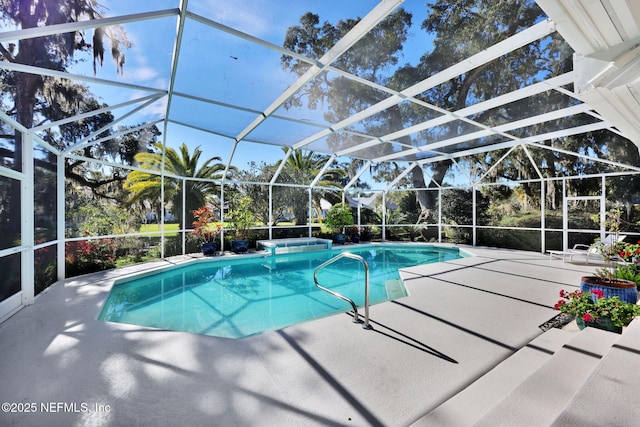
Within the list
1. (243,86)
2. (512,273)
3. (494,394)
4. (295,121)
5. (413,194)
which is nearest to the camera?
(494,394)

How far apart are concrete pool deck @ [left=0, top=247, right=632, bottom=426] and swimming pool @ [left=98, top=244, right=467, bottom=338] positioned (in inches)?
39.3

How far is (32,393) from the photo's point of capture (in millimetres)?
2238

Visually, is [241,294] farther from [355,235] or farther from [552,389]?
[355,235]

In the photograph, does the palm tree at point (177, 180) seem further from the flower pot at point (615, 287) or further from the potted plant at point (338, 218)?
the flower pot at point (615, 287)

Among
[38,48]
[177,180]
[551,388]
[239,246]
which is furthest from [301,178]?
[551,388]

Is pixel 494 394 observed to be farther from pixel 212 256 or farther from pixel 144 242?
pixel 144 242

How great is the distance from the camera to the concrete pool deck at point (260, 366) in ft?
6.56

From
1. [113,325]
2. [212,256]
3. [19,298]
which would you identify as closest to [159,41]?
[113,325]

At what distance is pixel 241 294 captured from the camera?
6.23 metres

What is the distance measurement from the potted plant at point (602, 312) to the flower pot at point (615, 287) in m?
0.96

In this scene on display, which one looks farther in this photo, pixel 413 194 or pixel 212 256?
pixel 413 194

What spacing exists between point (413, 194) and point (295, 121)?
9982 mm

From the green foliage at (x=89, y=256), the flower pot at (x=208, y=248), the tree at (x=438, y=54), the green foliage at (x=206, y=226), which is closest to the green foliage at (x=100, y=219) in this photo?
the green foliage at (x=89, y=256)

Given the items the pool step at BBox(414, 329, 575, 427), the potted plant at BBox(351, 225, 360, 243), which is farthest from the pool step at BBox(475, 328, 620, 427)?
the potted plant at BBox(351, 225, 360, 243)
